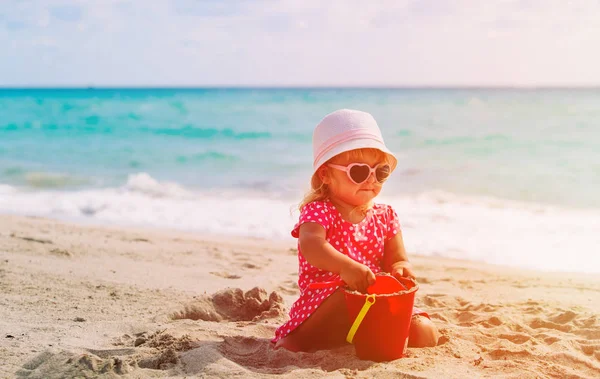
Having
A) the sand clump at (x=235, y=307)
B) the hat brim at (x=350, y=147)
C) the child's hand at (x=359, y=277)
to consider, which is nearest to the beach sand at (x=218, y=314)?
the sand clump at (x=235, y=307)

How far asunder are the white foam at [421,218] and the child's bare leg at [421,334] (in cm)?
278

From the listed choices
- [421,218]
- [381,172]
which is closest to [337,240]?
[381,172]

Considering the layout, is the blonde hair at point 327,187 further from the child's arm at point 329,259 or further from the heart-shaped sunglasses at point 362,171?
the child's arm at point 329,259

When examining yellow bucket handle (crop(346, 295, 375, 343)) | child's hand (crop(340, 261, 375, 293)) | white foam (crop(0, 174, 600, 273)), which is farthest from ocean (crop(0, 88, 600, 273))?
yellow bucket handle (crop(346, 295, 375, 343))

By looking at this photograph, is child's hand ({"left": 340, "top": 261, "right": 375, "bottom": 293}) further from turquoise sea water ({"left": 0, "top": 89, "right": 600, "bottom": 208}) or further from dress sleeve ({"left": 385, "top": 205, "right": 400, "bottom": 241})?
turquoise sea water ({"left": 0, "top": 89, "right": 600, "bottom": 208})

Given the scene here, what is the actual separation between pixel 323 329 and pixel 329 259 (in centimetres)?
40

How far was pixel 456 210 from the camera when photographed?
7980 mm

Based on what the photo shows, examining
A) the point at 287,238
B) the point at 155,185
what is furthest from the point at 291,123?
the point at 287,238

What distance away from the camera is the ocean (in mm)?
Result: 6699

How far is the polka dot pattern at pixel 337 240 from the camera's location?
2.95 m

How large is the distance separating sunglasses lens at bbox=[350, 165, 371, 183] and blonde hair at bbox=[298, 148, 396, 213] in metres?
0.10

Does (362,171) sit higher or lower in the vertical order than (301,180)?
lower

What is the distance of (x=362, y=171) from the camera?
9.45 feet

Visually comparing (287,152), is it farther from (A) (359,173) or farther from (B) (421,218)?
(A) (359,173)
